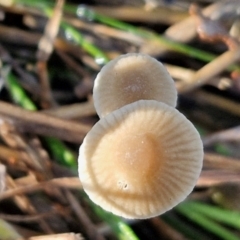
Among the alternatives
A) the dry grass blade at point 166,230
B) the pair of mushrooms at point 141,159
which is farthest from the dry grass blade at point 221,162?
the pair of mushrooms at point 141,159

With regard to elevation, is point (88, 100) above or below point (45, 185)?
above

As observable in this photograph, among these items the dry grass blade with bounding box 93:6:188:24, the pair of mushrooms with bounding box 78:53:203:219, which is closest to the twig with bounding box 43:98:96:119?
the dry grass blade with bounding box 93:6:188:24

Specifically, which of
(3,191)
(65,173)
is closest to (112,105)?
(65,173)

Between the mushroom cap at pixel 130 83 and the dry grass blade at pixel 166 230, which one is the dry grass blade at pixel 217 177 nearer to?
the dry grass blade at pixel 166 230

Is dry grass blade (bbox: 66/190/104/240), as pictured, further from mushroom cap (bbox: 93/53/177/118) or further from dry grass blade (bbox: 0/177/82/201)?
mushroom cap (bbox: 93/53/177/118)

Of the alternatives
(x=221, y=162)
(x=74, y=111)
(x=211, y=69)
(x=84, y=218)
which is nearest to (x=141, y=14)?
(x=211, y=69)

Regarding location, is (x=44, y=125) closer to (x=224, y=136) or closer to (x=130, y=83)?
(x=130, y=83)
